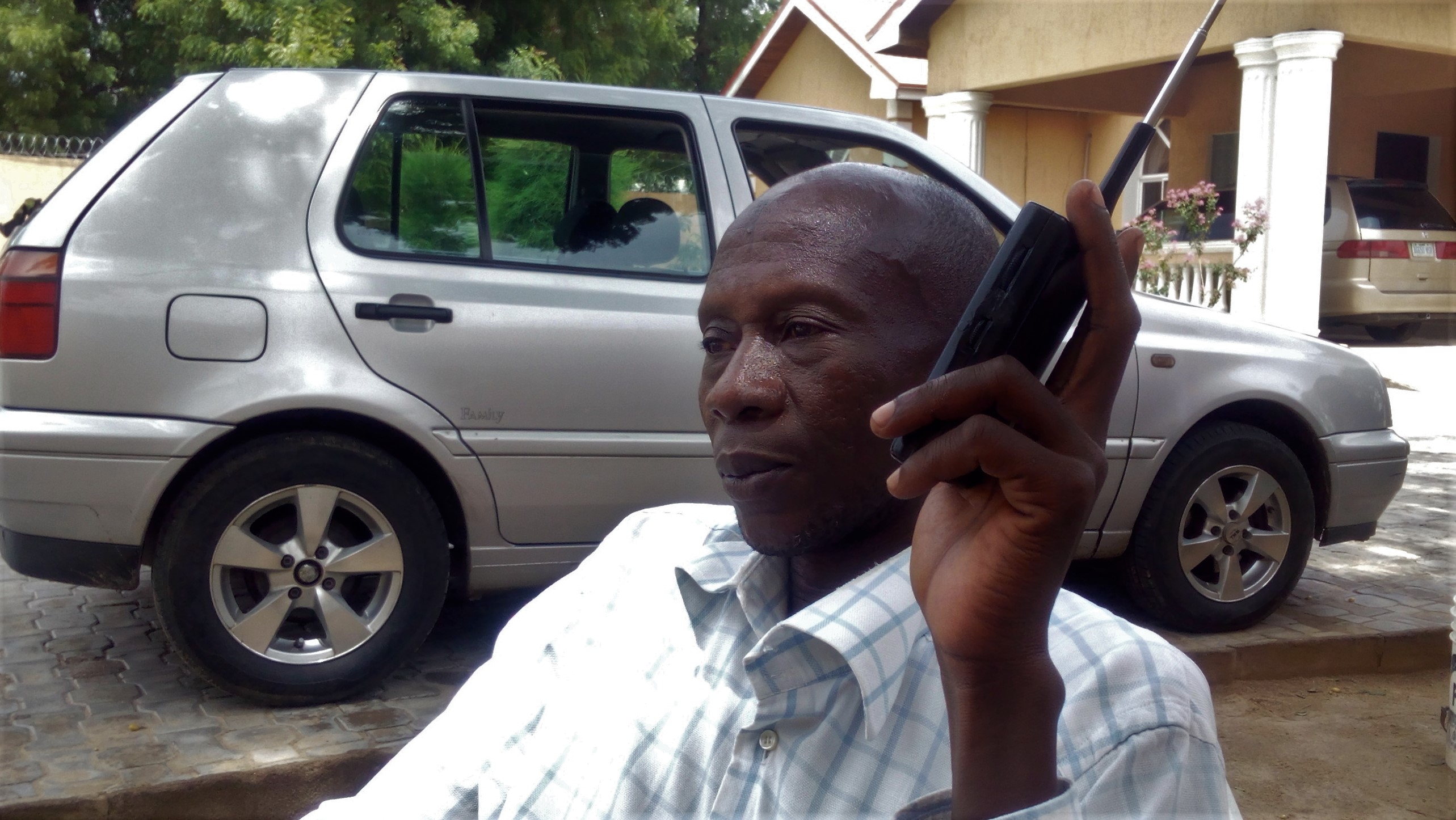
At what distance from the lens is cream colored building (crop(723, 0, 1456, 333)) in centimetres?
1094

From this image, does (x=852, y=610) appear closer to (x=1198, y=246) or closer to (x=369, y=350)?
(x=369, y=350)

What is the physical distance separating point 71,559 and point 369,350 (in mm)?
1015

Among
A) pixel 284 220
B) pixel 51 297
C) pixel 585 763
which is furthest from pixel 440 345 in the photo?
pixel 585 763

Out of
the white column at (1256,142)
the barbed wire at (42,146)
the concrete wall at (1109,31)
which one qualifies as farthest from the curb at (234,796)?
the barbed wire at (42,146)

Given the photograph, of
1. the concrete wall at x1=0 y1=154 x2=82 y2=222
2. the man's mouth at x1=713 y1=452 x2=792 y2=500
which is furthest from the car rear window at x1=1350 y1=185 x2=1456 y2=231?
the man's mouth at x1=713 y1=452 x2=792 y2=500

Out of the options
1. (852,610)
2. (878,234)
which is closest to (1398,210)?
(878,234)

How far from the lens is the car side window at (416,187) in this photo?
398 cm

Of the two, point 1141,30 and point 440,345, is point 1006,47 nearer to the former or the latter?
point 1141,30

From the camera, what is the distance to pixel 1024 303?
1005 millimetres

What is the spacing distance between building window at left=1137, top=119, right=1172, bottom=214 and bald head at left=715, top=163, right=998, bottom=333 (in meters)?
15.4

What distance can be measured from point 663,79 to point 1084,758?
23984mm

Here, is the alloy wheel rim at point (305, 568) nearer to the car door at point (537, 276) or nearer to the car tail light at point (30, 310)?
the car door at point (537, 276)

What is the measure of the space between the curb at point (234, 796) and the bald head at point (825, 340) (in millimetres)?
2398

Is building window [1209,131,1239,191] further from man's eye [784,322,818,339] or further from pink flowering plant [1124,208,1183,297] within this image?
man's eye [784,322,818,339]
